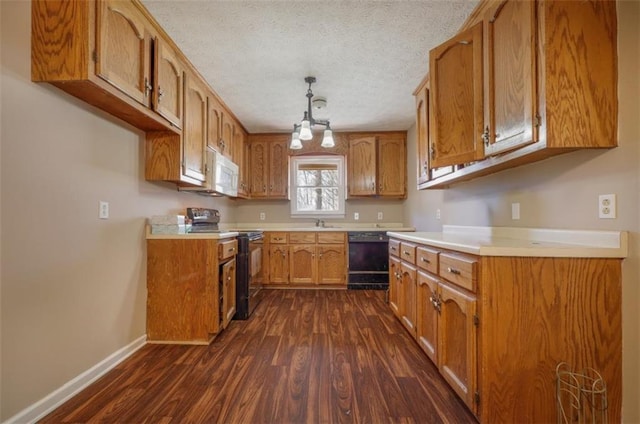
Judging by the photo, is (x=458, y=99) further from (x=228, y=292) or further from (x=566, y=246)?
(x=228, y=292)

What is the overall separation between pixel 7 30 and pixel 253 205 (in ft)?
11.4

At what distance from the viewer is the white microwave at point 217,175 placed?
2906mm

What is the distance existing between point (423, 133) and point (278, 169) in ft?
7.85

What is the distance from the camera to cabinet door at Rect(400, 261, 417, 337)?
2.21 m

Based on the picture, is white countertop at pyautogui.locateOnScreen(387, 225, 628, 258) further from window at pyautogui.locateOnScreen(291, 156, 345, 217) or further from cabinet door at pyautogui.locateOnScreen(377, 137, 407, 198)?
window at pyautogui.locateOnScreen(291, 156, 345, 217)

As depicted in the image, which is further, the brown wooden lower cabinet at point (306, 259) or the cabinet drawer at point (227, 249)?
the brown wooden lower cabinet at point (306, 259)

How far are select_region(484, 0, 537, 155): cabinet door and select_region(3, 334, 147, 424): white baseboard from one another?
2.69m

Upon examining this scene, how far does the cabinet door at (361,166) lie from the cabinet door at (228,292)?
225 centimetres

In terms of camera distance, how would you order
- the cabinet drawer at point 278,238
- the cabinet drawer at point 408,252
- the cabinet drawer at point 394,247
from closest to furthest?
the cabinet drawer at point 408,252, the cabinet drawer at point 394,247, the cabinet drawer at point 278,238

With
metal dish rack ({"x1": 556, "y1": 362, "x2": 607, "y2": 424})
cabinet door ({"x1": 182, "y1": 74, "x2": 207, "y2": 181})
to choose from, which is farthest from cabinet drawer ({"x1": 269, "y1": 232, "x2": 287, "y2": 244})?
metal dish rack ({"x1": 556, "y1": 362, "x2": 607, "y2": 424})

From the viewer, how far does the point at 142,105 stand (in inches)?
73.7

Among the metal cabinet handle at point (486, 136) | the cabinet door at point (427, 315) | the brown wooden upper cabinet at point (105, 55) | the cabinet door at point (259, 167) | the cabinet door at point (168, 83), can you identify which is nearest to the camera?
the brown wooden upper cabinet at point (105, 55)

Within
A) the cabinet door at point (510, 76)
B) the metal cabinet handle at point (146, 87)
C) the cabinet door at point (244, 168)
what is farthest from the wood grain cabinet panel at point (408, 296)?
the cabinet door at point (244, 168)

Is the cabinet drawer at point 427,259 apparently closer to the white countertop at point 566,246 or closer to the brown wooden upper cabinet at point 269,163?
the white countertop at point 566,246
